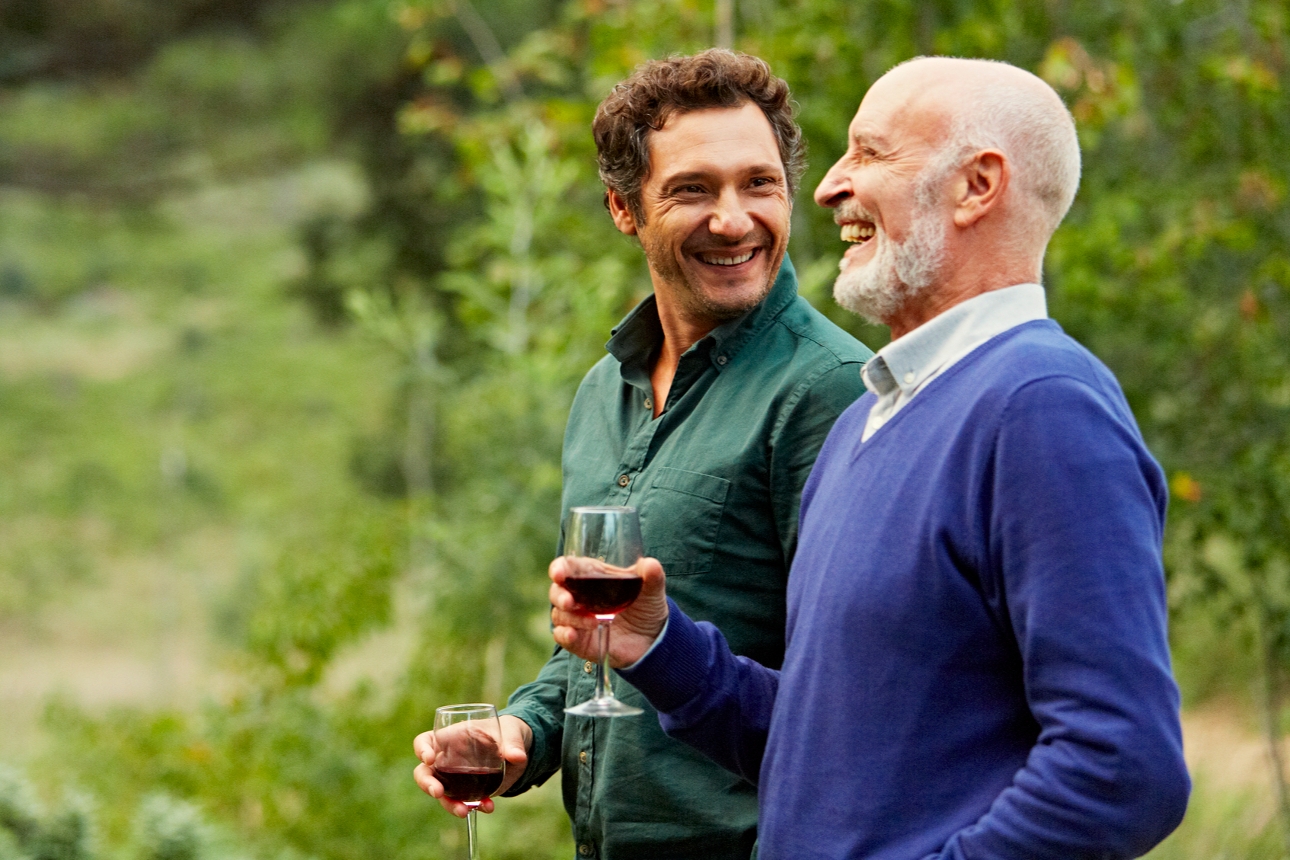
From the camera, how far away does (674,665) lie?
1633 millimetres

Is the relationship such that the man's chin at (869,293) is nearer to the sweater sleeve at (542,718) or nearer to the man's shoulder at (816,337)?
the man's shoulder at (816,337)

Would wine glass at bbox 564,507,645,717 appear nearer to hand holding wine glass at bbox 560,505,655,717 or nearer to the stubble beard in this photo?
hand holding wine glass at bbox 560,505,655,717

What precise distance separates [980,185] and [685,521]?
61 centimetres

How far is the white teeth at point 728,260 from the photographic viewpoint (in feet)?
6.33

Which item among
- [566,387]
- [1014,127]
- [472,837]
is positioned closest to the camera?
[1014,127]

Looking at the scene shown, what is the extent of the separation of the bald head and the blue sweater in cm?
15

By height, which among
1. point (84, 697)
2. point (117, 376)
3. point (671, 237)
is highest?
point (671, 237)

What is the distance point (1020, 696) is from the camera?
1.32 meters

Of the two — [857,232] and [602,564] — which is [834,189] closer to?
[857,232]

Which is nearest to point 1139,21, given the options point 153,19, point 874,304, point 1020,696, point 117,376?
point 874,304

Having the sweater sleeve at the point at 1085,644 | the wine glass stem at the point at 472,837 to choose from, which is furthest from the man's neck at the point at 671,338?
the sweater sleeve at the point at 1085,644

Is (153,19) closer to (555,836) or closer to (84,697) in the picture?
(84,697)

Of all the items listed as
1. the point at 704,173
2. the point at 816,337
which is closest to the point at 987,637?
the point at 816,337

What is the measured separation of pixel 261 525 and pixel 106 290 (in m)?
3.34
